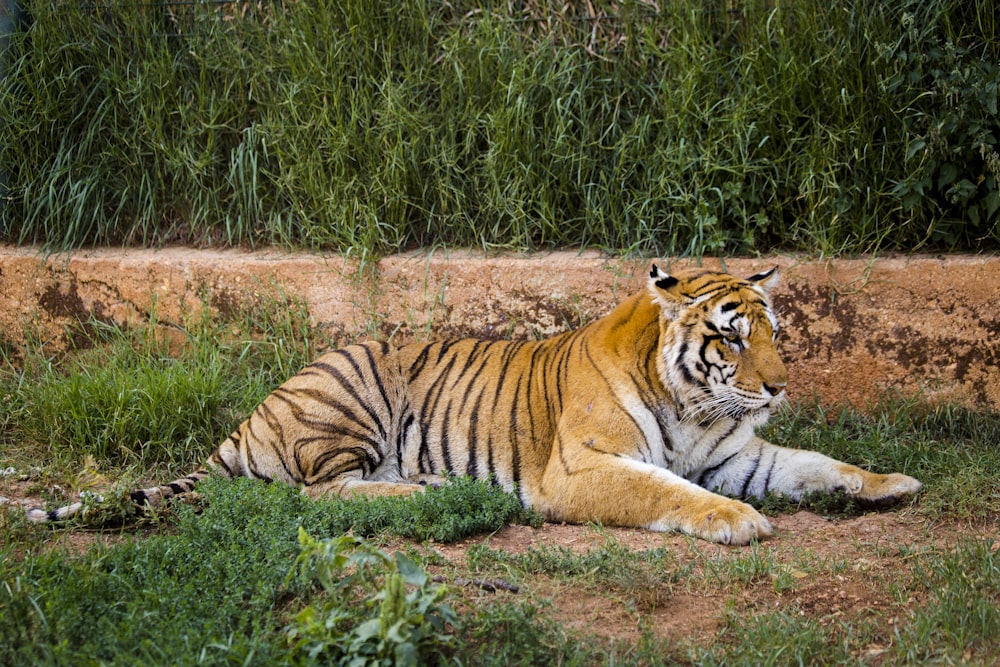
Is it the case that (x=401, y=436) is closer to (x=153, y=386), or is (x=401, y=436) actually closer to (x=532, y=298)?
(x=532, y=298)

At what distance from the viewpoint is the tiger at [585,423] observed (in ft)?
14.7

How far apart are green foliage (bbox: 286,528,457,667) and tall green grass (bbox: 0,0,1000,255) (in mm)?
3148

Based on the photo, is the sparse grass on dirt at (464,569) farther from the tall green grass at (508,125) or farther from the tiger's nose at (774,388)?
the tall green grass at (508,125)

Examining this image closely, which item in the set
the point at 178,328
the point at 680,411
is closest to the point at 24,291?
the point at 178,328

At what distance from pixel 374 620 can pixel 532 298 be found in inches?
124

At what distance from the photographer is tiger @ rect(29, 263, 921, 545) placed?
4.47m

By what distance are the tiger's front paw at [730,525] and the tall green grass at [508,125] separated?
1.98m

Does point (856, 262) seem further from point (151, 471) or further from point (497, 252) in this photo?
point (151, 471)

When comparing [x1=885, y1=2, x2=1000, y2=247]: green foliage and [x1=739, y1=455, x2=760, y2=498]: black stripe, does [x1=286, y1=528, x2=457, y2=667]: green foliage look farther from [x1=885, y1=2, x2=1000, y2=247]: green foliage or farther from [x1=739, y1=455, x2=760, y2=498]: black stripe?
[x1=885, y1=2, x2=1000, y2=247]: green foliage

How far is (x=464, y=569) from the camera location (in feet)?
12.5

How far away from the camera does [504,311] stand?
19.2 feet

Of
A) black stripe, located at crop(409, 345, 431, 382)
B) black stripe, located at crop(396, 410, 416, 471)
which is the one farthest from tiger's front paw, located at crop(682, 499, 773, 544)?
black stripe, located at crop(409, 345, 431, 382)

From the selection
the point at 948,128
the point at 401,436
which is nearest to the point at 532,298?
the point at 401,436

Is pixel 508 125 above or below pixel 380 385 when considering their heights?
above
